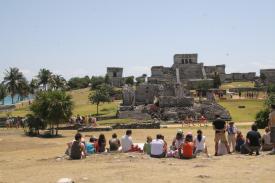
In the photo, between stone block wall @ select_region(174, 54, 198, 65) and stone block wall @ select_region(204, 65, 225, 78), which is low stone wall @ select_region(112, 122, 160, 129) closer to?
stone block wall @ select_region(174, 54, 198, 65)

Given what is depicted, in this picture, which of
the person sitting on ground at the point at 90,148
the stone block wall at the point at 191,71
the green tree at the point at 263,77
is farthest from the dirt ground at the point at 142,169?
the green tree at the point at 263,77

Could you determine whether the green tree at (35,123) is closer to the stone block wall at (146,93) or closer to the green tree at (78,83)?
the stone block wall at (146,93)

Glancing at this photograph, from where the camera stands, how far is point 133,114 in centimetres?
5034

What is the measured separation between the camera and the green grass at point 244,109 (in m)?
48.2

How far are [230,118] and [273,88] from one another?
32.0m

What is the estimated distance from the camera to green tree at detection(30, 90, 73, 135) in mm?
38000

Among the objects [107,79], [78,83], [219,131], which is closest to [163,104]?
[219,131]

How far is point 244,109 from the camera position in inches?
2211

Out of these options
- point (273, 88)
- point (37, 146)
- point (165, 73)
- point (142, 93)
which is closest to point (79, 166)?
point (37, 146)

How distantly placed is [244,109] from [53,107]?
1049 inches

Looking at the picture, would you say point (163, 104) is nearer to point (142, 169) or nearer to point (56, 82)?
point (142, 169)

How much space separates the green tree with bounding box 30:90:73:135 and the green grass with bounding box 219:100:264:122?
57.7 feet

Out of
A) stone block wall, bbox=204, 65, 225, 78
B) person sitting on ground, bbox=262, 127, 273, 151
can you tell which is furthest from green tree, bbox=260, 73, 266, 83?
person sitting on ground, bbox=262, 127, 273, 151

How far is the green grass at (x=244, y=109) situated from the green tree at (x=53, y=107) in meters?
17.6
